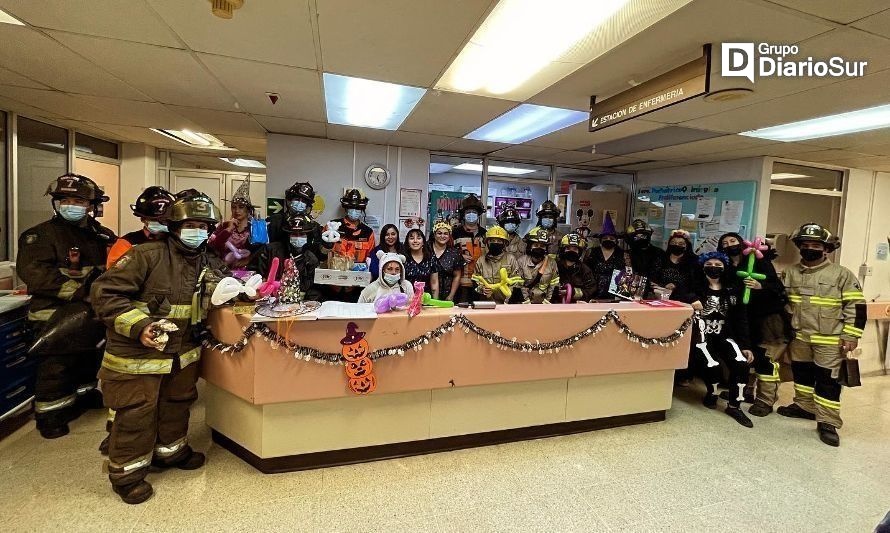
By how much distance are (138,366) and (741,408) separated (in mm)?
4649

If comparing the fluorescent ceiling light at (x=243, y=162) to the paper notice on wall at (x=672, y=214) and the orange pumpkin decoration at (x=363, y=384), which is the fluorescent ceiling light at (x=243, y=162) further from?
the paper notice on wall at (x=672, y=214)

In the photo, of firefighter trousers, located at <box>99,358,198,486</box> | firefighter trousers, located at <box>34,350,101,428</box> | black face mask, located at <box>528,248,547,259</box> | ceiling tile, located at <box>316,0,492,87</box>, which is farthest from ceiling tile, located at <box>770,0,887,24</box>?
firefighter trousers, located at <box>34,350,101,428</box>

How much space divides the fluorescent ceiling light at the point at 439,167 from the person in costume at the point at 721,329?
3448 mm

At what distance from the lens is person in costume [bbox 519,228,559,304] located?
3.73 meters

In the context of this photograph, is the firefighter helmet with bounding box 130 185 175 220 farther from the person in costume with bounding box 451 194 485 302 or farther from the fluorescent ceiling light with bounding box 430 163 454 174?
the fluorescent ceiling light with bounding box 430 163 454 174

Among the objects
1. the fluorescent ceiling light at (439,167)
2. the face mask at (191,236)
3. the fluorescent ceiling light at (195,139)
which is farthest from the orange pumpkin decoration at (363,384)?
the fluorescent ceiling light at (195,139)

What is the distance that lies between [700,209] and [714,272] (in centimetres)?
214

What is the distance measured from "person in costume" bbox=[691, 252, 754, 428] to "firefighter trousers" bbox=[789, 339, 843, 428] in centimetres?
41

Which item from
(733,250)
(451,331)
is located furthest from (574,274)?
(451,331)

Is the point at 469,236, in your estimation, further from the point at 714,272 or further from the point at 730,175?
the point at 730,175

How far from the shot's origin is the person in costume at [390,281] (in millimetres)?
2834

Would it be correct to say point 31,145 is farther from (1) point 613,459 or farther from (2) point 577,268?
(1) point 613,459

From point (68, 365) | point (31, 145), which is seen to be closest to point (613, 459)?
point (68, 365)

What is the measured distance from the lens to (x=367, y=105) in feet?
11.3
